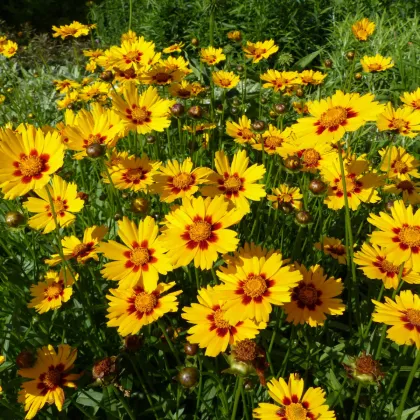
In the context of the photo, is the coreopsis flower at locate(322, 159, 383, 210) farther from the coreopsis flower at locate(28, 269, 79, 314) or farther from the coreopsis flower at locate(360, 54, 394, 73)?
the coreopsis flower at locate(360, 54, 394, 73)

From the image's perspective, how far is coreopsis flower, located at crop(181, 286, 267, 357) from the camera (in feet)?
4.11

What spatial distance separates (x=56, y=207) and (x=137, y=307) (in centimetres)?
78

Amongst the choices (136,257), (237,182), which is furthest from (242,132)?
(136,257)

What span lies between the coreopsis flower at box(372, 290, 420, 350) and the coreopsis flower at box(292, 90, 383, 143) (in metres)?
0.55

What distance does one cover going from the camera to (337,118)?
4.79 ft

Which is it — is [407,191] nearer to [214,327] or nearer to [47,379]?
[214,327]

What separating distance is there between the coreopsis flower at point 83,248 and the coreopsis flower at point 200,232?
51cm

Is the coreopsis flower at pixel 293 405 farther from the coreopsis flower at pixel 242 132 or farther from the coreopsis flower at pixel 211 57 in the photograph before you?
the coreopsis flower at pixel 211 57

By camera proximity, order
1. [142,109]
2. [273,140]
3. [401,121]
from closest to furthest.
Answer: [142,109], [401,121], [273,140]

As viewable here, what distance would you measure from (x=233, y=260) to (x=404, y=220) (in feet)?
2.07

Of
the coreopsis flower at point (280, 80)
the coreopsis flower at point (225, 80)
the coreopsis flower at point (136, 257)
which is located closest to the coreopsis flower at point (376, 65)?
the coreopsis flower at point (280, 80)

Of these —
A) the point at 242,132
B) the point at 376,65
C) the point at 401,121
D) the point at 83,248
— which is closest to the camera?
the point at 83,248

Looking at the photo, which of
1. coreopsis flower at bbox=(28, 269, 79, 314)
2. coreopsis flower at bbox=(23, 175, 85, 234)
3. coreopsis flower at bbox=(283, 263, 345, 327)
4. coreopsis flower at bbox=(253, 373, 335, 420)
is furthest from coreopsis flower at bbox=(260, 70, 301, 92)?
coreopsis flower at bbox=(253, 373, 335, 420)

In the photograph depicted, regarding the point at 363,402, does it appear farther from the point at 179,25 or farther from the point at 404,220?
the point at 179,25
